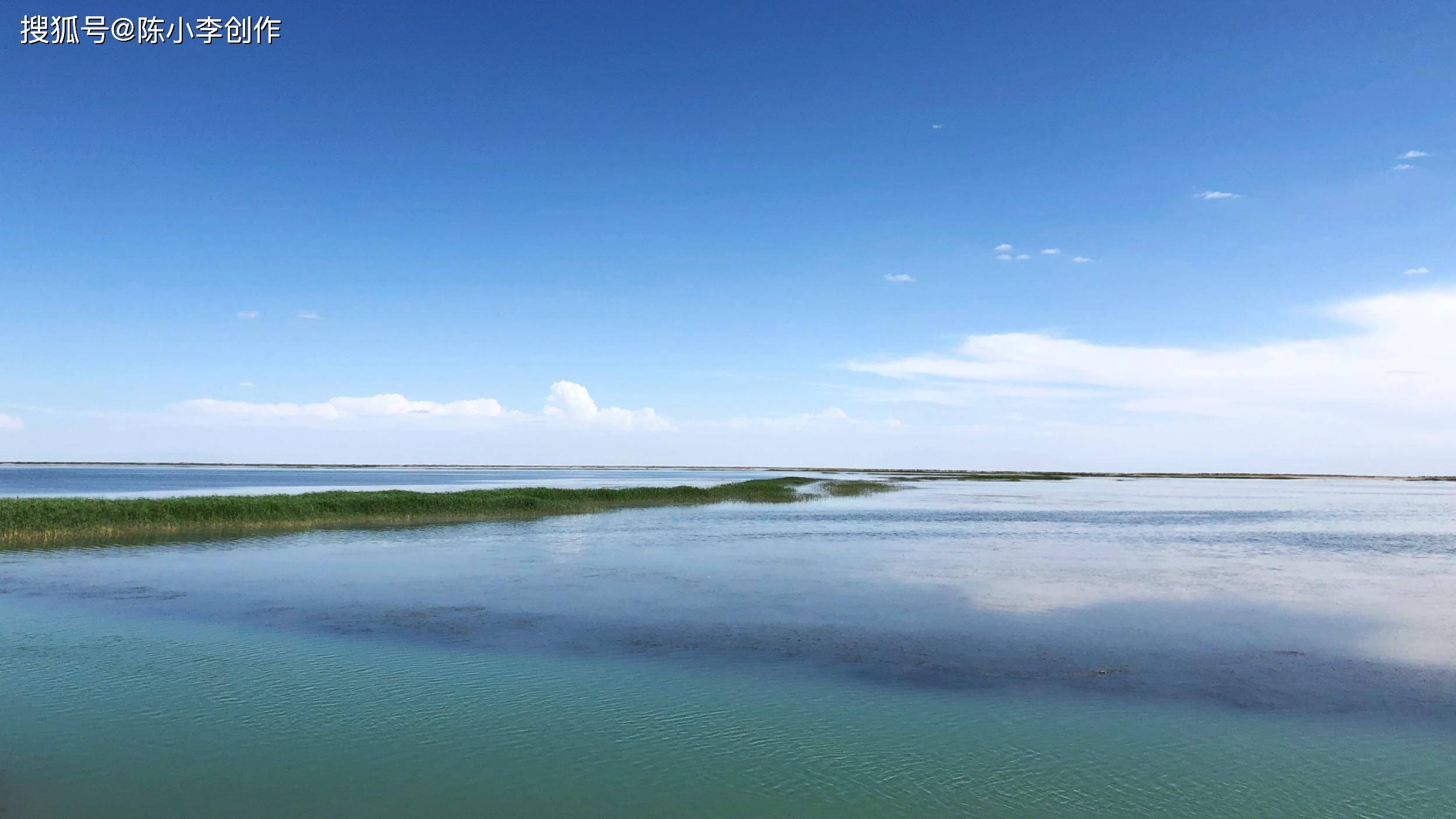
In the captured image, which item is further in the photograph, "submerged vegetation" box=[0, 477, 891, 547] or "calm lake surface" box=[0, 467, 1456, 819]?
"submerged vegetation" box=[0, 477, 891, 547]

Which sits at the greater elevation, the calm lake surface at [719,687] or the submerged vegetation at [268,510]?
the submerged vegetation at [268,510]

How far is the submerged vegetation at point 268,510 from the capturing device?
3588 cm

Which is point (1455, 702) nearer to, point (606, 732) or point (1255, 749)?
point (1255, 749)

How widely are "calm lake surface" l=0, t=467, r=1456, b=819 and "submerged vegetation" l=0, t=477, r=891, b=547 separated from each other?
4988mm

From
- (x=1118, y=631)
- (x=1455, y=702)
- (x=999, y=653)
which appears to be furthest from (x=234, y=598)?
(x=1455, y=702)

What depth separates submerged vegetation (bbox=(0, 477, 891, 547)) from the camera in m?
35.9

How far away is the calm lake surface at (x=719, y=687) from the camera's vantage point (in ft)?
33.0

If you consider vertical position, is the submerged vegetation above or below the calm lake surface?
above

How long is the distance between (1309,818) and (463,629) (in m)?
15.5

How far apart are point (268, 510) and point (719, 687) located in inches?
1453

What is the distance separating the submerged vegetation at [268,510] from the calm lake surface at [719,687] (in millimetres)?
4988

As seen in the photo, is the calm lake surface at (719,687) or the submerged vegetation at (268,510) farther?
the submerged vegetation at (268,510)

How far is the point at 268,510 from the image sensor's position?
4338 cm

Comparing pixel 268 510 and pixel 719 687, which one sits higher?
pixel 268 510
